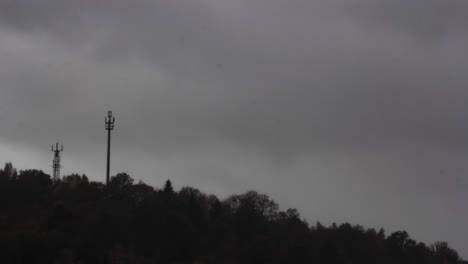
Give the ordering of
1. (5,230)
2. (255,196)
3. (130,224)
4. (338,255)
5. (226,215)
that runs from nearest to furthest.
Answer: (5,230) < (130,224) < (338,255) < (226,215) < (255,196)

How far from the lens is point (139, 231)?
11150 cm

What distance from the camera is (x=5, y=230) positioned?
103 meters

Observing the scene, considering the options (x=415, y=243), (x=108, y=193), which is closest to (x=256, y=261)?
(x=108, y=193)

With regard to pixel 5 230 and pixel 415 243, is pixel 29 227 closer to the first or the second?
pixel 5 230

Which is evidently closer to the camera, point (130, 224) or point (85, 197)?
point (130, 224)

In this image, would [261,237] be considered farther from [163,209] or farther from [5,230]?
[5,230]

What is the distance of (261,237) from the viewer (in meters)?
122

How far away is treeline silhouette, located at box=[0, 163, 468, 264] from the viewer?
97.9 metres

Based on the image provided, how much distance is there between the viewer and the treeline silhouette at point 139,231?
97.9 meters

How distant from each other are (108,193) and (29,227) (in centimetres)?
2272

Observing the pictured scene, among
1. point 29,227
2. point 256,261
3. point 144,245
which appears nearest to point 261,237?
point 256,261

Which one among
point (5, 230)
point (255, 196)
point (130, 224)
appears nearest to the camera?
point (5, 230)

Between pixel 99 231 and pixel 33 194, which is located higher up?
pixel 33 194

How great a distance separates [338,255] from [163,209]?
1112 inches
